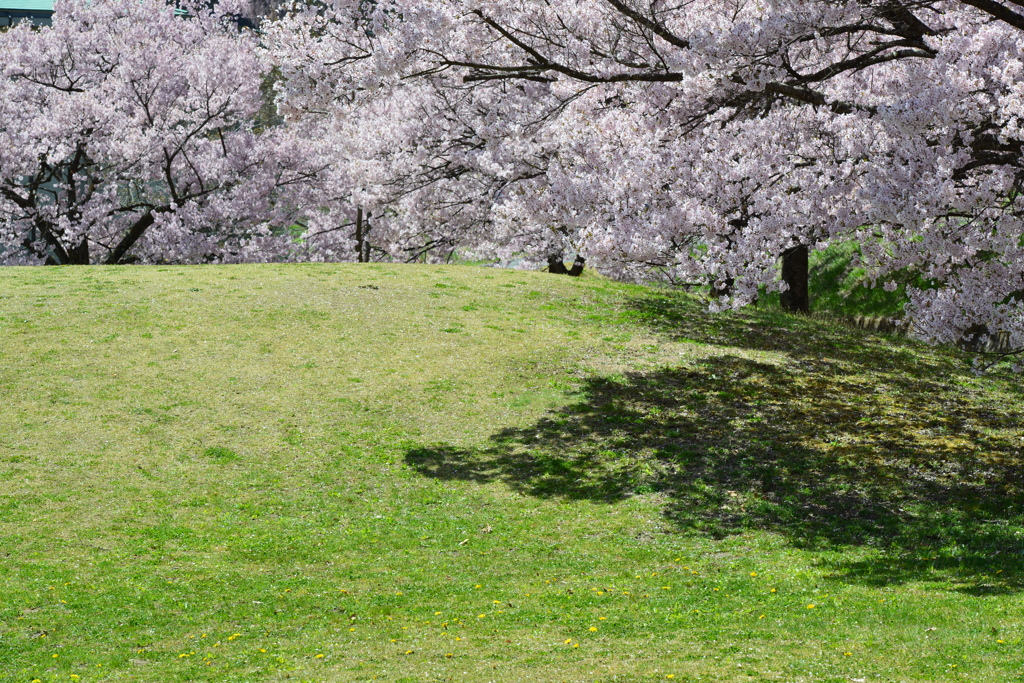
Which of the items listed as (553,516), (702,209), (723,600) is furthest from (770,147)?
(723,600)

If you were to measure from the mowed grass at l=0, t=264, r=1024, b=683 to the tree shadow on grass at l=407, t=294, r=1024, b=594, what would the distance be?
0.22ft

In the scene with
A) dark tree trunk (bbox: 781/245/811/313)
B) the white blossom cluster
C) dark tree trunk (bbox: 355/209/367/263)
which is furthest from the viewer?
dark tree trunk (bbox: 355/209/367/263)

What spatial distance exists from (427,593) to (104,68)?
28.2m

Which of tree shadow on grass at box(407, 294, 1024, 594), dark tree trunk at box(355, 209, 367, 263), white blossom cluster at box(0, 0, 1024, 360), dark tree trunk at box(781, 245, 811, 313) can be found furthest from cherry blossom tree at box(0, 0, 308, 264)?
tree shadow on grass at box(407, 294, 1024, 594)

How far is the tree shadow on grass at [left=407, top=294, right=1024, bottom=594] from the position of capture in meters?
12.5

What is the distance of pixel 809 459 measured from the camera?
50.6 feet

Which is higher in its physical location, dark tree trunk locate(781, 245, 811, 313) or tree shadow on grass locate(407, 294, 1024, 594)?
dark tree trunk locate(781, 245, 811, 313)

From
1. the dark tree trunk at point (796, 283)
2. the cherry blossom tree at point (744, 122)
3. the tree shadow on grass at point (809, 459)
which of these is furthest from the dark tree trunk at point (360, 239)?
the tree shadow on grass at point (809, 459)

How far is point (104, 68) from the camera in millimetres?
33031

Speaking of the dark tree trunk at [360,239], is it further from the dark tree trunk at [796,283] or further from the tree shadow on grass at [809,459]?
the tree shadow on grass at [809,459]

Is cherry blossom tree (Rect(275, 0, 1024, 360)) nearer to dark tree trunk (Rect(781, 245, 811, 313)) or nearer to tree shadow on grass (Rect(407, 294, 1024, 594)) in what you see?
tree shadow on grass (Rect(407, 294, 1024, 594))

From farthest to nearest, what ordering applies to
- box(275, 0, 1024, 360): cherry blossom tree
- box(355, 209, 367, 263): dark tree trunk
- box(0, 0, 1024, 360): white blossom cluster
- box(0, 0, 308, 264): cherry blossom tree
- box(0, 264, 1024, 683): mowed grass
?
box(355, 209, 367, 263): dark tree trunk < box(0, 0, 308, 264): cherry blossom tree < box(0, 0, 1024, 360): white blossom cluster < box(275, 0, 1024, 360): cherry blossom tree < box(0, 264, 1024, 683): mowed grass

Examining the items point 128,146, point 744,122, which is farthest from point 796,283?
point 128,146

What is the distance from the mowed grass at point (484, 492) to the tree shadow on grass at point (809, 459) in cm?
7
